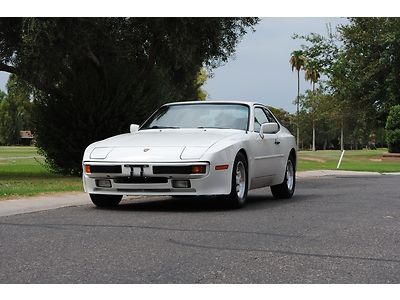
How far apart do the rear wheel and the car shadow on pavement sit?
0.14 meters

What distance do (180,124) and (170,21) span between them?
8699 millimetres

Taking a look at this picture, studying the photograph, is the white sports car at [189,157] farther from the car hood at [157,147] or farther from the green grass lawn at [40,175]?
the green grass lawn at [40,175]

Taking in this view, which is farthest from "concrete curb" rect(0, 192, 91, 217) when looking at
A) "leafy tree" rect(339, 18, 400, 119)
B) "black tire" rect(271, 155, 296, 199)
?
"leafy tree" rect(339, 18, 400, 119)

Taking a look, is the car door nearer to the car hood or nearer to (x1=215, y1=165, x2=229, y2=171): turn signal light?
the car hood

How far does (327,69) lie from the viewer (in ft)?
147

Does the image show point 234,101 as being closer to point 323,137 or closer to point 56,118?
point 56,118

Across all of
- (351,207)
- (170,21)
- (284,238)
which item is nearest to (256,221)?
(284,238)

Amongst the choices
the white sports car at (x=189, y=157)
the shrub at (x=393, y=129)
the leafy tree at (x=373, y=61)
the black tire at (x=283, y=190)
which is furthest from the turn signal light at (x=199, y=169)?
the leafy tree at (x=373, y=61)

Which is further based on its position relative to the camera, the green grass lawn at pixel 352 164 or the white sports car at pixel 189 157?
the green grass lawn at pixel 352 164

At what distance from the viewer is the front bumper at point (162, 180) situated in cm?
946

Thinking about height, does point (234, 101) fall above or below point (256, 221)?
above

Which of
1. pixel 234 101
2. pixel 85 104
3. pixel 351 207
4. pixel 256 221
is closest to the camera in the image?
pixel 256 221

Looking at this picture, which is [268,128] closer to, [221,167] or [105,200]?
[221,167]

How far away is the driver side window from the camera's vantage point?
11.3 m
